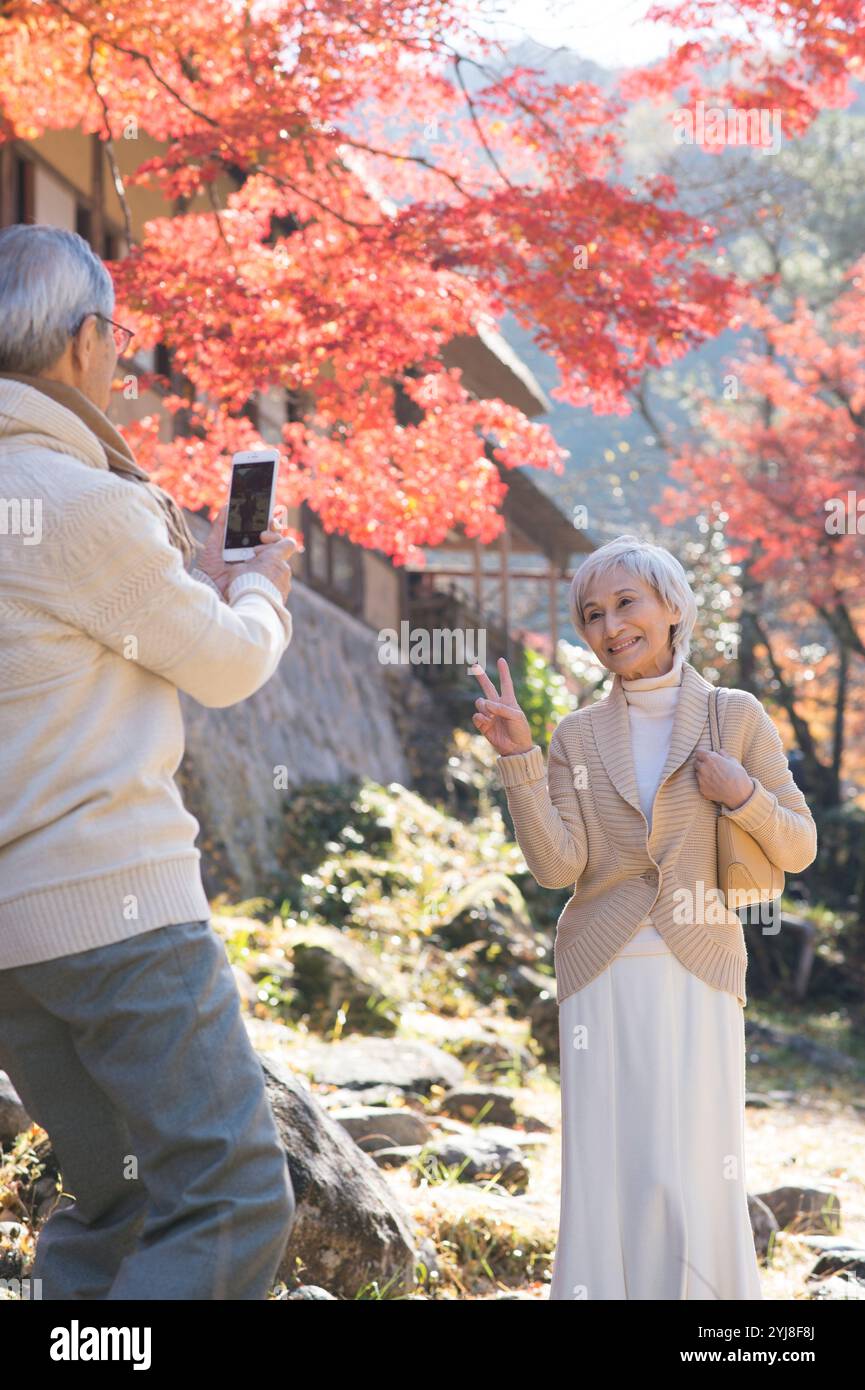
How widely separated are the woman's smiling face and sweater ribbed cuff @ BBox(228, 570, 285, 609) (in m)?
0.98

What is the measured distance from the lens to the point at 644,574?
3.55 metres

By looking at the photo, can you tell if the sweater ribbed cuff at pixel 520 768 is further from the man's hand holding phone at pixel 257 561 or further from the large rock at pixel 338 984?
the large rock at pixel 338 984

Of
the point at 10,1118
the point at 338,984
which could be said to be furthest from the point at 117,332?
the point at 338,984

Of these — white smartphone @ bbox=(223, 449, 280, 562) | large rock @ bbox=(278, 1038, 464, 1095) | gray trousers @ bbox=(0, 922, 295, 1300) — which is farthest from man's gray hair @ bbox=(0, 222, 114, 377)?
large rock @ bbox=(278, 1038, 464, 1095)

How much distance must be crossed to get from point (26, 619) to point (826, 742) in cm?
2519

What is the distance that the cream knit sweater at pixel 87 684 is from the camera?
2.44 meters

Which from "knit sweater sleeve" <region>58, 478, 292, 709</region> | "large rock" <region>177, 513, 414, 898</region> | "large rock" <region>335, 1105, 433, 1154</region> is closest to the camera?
"knit sweater sleeve" <region>58, 478, 292, 709</region>

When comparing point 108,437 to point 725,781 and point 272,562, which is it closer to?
point 272,562

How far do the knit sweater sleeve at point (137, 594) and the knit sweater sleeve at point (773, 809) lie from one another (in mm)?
1337

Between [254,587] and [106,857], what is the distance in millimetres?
631

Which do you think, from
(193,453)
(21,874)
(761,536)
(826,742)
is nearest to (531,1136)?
(193,453)

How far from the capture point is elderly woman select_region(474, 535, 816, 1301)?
129 inches

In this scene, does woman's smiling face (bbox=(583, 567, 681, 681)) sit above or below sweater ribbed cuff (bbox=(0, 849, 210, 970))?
above

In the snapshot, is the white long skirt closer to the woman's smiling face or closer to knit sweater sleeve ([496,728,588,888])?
knit sweater sleeve ([496,728,588,888])
